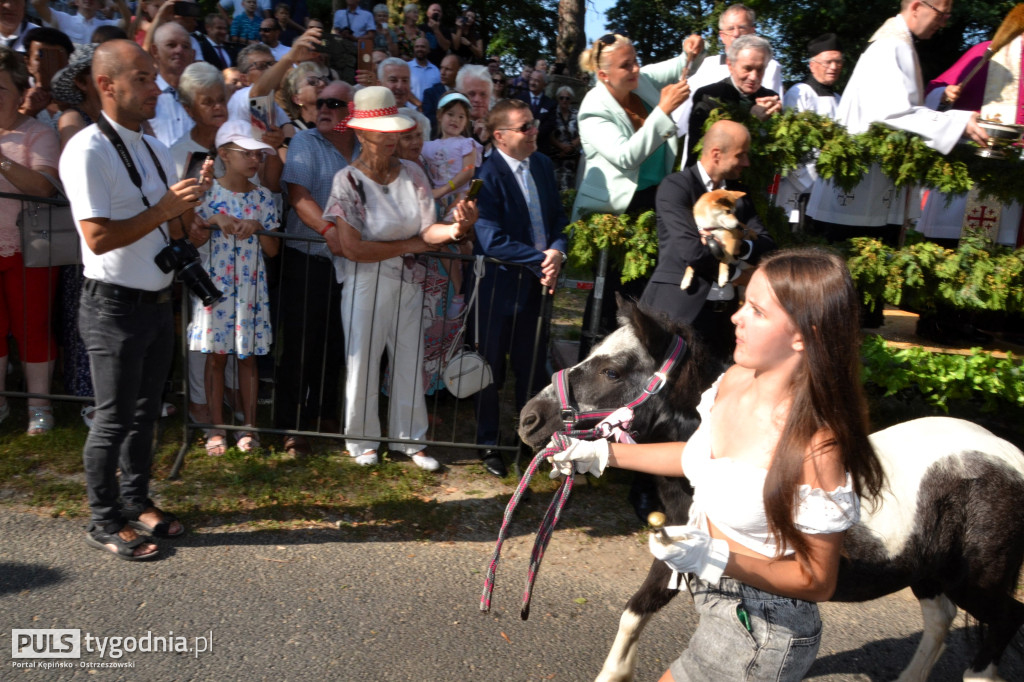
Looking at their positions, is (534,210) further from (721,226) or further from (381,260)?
(721,226)

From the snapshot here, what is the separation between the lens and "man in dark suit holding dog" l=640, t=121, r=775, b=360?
497 centimetres

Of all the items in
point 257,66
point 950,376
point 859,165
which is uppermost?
point 257,66

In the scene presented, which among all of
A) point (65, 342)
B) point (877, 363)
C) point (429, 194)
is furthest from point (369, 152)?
point (877, 363)

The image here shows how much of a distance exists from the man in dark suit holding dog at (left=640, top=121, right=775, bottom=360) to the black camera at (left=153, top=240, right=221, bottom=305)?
2.67m

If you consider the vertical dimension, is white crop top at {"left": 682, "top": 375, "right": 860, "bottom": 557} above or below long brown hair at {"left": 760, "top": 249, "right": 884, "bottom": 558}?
below

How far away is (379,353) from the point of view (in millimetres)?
5594

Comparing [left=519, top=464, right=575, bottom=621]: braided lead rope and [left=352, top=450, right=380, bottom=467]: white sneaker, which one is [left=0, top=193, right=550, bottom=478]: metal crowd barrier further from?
[left=519, top=464, right=575, bottom=621]: braided lead rope

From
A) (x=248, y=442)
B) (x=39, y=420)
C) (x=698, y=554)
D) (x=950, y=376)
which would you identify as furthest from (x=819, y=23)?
(x=698, y=554)

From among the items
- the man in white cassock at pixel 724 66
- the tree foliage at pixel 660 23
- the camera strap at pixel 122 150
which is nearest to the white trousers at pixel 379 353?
the camera strap at pixel 122 150

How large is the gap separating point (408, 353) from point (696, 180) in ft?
7.52

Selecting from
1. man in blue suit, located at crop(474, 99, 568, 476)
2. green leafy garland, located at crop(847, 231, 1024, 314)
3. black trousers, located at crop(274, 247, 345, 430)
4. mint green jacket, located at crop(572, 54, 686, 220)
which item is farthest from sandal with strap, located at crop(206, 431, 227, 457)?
green leafy garland, located at crop(847, 231, 1024, 314)

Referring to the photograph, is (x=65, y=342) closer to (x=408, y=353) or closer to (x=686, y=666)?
(x=408, y=353)

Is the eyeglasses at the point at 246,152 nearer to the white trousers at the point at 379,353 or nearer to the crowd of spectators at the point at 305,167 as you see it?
the crowd of spectators at the point at 305,167

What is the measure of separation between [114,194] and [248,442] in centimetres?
225
